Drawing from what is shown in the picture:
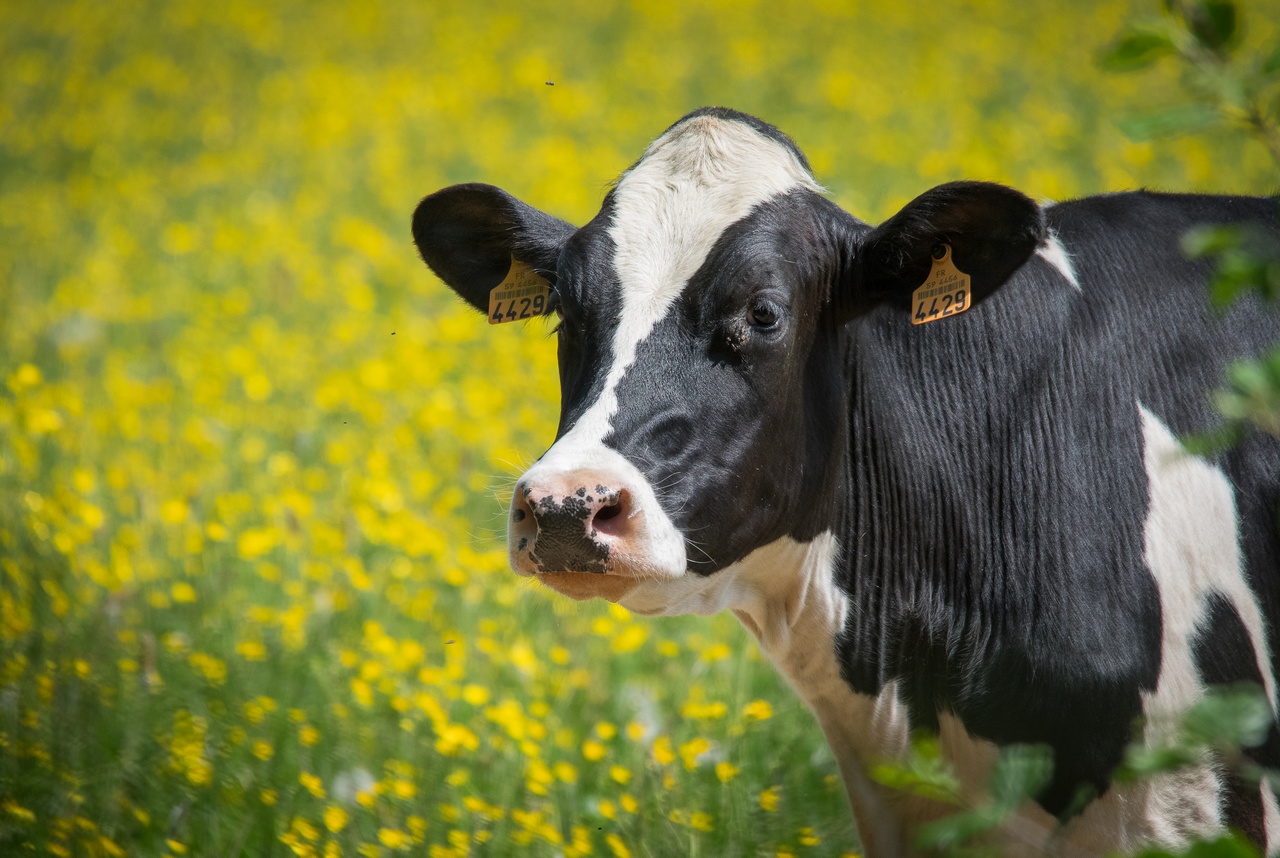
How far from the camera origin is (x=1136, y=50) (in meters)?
1.48

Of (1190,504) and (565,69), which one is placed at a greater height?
(565,69)

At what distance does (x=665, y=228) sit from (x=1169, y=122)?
179 centimetres

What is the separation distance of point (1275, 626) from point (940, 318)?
1.16 m

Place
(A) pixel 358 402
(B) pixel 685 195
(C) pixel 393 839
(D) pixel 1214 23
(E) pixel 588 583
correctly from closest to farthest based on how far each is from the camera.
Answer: (D) pixel 1214 23, (E) pixel 588 583, (B) pixel 685 195, (C) pixel 393 839, (A) pixel 358 402

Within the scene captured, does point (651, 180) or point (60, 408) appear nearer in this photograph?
point (651, 180)

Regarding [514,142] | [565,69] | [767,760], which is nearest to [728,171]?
[767,760]

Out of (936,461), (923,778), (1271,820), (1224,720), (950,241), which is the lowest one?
(1271,820)

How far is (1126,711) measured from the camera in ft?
9.61

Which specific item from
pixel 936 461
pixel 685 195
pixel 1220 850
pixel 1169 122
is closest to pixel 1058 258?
pixel 936 461

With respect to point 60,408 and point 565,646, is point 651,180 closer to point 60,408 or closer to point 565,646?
point 565,646

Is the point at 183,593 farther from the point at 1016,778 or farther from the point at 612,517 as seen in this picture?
the point at 1016,778

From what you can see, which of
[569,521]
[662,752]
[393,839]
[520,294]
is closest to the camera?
[569,521]

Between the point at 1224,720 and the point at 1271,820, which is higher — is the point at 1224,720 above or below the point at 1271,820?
above

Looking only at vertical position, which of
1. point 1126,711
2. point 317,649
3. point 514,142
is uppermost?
point 514,142
